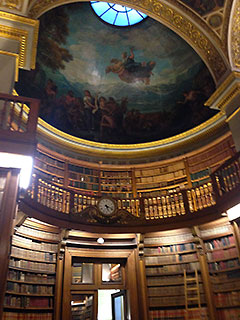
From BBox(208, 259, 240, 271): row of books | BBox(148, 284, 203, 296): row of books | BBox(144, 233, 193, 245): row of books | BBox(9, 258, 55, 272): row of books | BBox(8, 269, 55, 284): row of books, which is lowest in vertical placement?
BBox(148, 284, 203, 296): row of books

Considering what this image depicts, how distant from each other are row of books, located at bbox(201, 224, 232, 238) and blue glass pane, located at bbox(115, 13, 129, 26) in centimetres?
723

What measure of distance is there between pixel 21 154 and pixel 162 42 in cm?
773

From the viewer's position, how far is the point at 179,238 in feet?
23.8

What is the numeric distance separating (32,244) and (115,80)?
20.9ft

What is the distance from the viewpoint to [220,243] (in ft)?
22.0

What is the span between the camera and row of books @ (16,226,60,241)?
246 inches

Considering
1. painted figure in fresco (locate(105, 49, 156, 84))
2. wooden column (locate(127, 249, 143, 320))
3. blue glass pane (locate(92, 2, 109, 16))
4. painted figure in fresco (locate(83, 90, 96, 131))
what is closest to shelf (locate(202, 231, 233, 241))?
wooden column (locate(127, 249, 143, 320))

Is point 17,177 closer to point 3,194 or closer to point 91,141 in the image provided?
point 3,194

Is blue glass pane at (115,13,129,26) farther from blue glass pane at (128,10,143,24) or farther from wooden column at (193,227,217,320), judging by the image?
wooden column at (193,227,217,320)

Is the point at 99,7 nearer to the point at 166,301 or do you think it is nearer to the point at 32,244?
the point at 32,244

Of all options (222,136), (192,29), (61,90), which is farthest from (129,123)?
(192,29)

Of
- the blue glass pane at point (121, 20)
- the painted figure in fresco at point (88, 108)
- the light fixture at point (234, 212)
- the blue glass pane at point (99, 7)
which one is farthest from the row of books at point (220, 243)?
the blue glass pane at point (99, 7)

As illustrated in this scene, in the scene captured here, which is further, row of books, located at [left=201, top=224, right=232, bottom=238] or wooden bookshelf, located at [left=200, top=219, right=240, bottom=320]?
row of books, located at [left=201, top=224, right=232, bottom=238]

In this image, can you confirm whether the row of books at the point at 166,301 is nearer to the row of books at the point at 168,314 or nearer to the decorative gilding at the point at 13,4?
the row of books at the point at 168,314
